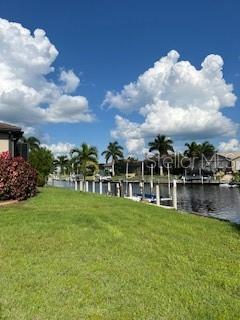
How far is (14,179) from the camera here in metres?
20.3

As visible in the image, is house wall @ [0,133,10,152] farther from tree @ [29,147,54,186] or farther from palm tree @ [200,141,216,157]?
palm tree @ [200,141,216,157]

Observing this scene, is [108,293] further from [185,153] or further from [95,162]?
[185,153]

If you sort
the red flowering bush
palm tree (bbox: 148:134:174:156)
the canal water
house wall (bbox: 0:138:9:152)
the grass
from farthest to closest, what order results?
palm tree (bbox: 148:134:174:156) < the canal water < house wall (bbox: 0:138:9:152) < the red flowering bush < the grass

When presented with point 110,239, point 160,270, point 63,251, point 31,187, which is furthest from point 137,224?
point 31,187

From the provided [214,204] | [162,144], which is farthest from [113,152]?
[214,204]

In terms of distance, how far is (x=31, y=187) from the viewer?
2189 centimetres

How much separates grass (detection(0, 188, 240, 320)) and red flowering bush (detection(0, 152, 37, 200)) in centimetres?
608

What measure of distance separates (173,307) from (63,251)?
14.1 ft

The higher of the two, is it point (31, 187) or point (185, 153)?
point (185, 153)

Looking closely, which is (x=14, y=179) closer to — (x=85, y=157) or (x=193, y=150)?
(x=85, y=157)

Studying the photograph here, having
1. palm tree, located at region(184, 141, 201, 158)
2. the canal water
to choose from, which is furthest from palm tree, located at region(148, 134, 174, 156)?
the canal water

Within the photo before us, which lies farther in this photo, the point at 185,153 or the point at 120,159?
the point at 120,159

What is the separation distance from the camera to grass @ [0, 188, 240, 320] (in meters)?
6.12

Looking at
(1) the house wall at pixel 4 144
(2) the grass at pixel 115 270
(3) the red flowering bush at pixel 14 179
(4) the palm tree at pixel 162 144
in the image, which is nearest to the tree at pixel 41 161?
(1) the house wall at pixel 4 144
